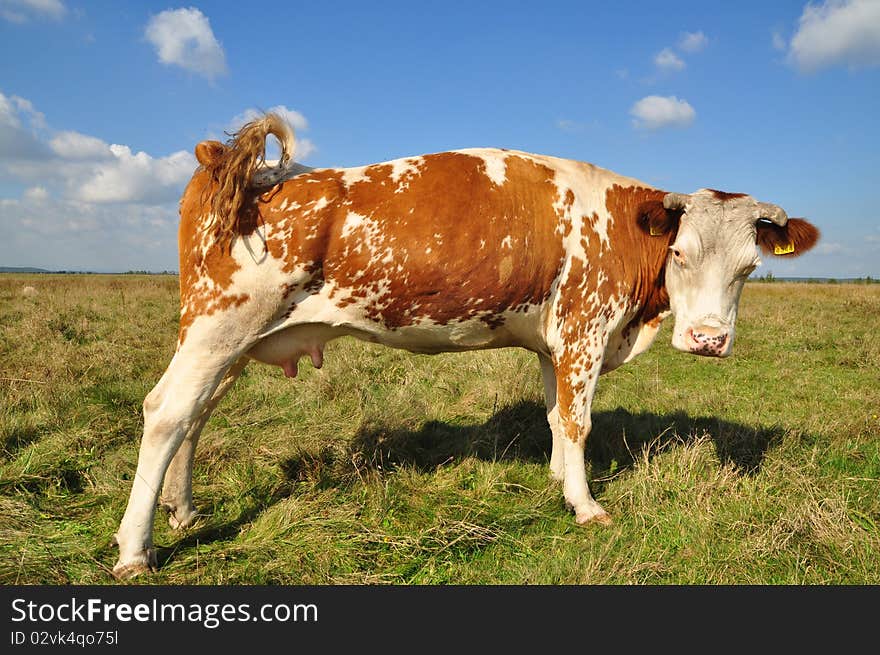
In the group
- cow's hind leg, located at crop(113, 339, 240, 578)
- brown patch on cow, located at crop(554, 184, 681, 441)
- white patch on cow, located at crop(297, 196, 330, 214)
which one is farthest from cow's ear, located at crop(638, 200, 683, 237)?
cow's hind leg, located at crop(113, 339, 240, 578)

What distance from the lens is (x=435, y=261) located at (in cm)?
376

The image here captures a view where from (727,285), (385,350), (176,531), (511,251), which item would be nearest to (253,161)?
(511,251)

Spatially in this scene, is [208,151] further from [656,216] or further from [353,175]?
[656,216]

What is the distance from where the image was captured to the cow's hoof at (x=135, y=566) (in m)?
3.38

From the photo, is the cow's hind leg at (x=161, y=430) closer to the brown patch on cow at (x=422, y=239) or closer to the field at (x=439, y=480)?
the field at (x=439, y=480)

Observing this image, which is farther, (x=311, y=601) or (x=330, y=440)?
(x=330, y=440)

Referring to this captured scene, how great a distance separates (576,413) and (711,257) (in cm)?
158

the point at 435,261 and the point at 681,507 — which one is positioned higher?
the point at 435,261

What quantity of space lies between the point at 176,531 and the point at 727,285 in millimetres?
4446

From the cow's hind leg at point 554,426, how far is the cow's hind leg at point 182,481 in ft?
8.68

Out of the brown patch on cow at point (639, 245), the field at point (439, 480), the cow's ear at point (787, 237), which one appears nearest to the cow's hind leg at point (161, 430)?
the field at point (439, 480)

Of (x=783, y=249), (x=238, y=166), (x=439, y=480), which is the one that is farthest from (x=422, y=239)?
(x=783, y=249)

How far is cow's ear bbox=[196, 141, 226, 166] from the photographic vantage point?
12.7 feet

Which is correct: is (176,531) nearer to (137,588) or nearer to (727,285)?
(137,588)
